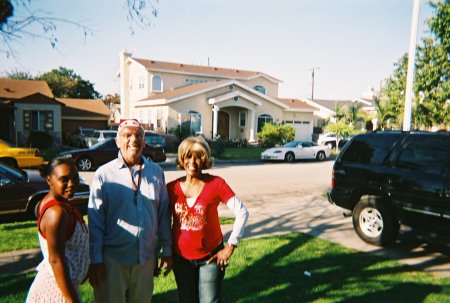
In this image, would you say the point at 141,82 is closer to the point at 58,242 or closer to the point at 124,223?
the point at 124,223

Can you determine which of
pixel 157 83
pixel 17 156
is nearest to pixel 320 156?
pixel 17 156

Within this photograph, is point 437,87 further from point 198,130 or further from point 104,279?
point 198,130

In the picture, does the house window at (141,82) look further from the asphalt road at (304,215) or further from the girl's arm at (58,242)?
the girl's arm at (58,242)

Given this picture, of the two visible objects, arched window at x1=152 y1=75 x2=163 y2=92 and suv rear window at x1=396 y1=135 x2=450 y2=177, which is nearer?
suv rear window at x1=396 y1=135 x2=450 y2=177

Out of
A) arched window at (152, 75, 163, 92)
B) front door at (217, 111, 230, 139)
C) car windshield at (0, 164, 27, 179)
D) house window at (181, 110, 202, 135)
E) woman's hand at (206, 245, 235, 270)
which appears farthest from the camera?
arched window at (152, 75, 163, 92)

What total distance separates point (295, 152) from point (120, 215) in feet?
60.9

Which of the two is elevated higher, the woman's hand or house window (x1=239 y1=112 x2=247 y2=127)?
house window (x1=239 y1=112 x2=247 y2=127)

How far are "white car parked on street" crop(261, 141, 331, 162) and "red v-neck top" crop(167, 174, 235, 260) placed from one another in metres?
17.2

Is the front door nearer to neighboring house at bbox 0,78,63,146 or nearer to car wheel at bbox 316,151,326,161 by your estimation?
car wheel at bbox 316,151,326,161

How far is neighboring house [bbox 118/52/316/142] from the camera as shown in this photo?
90.3 feet

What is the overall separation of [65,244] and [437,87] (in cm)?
1605

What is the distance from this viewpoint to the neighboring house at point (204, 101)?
27.5 metres

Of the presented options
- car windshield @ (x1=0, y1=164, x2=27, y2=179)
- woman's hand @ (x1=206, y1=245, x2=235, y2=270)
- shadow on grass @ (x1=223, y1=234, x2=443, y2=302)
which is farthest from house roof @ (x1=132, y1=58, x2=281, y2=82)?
woman's hand @ (x1=206, y1=245, x2=235, y2=270)

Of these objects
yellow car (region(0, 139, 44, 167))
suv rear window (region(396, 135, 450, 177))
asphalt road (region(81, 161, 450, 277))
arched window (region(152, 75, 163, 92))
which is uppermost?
arched window (region(152, 75, 163, 92))
